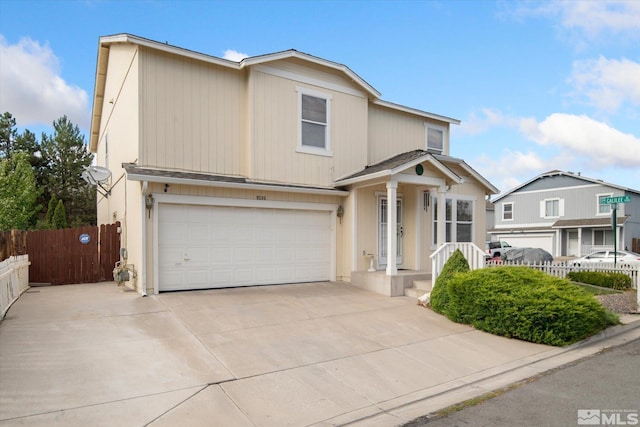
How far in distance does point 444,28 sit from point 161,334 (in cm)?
1160

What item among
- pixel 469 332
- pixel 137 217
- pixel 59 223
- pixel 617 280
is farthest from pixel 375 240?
pixel 59 223

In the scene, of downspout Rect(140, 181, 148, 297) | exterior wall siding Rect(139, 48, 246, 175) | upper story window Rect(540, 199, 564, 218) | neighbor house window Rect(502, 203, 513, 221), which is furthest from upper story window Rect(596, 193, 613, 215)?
downspout Rect(140, 181, 148, 297)

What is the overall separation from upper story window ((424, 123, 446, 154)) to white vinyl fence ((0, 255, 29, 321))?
12.9 meters

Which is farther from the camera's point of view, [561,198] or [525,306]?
[561,198]

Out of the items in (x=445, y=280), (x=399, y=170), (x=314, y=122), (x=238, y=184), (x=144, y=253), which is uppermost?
(x=314, y=122)

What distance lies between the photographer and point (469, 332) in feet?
25.1

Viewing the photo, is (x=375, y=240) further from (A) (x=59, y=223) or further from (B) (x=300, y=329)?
(A) (x=59, y=223)

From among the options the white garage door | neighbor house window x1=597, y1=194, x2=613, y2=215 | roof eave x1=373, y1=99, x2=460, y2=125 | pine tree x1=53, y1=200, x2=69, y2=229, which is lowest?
the white garage door

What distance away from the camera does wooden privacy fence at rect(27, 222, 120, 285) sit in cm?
1125

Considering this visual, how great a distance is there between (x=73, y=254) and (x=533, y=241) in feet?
111

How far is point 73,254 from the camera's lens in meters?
11.6
